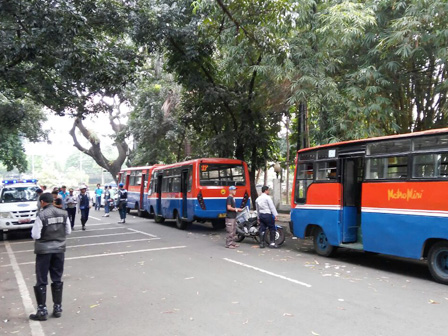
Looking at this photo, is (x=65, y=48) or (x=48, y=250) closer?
(x=48, y=250)

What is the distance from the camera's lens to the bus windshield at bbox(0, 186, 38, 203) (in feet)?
50.5

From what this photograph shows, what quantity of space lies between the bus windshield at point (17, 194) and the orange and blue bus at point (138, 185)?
6724 mm

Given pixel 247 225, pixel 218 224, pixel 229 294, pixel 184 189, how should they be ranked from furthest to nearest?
pixel 218 224 → pixel 184 189 → pixel 247 225 → pixel 229 294

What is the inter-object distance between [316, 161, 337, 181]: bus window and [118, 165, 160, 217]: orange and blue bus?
1270cm

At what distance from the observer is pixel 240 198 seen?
1572 centimetres

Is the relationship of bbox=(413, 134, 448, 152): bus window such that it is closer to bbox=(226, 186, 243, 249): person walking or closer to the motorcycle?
bbox=(226, 186, 243, 249): person walking

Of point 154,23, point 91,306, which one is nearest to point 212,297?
point 91,306

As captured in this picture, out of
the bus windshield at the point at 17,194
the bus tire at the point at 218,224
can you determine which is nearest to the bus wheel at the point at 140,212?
the bus tire at the point at 218,224

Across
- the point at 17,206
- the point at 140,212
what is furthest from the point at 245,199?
the point at 140,212

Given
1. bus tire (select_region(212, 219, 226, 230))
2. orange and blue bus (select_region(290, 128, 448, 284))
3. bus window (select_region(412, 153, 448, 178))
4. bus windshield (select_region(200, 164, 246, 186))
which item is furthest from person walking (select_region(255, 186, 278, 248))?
bus tire (select_region(212, 219, 226, 230))

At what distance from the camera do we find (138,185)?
24156 millimetres

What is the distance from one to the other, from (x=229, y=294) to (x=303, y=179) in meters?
5.03

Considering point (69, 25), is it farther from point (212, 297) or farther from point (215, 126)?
point (215, 126)

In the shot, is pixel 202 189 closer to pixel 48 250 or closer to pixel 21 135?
pixel 48 250
